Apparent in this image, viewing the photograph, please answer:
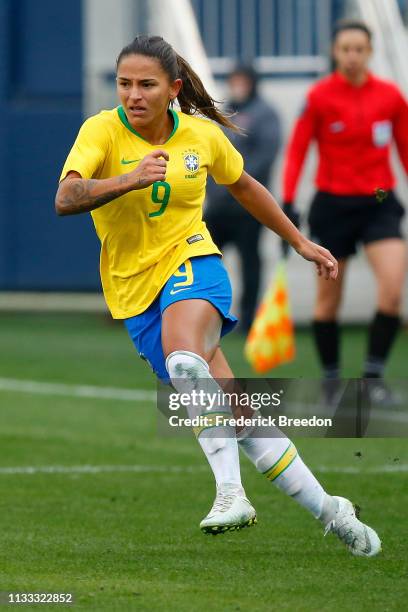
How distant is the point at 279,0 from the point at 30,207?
3731 millimetres

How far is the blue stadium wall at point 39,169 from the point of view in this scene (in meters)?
18.2

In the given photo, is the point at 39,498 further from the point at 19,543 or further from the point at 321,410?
the point at 321,410

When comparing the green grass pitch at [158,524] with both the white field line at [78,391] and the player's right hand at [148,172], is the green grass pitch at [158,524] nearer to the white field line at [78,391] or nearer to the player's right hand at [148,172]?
the white field line at [78,391]

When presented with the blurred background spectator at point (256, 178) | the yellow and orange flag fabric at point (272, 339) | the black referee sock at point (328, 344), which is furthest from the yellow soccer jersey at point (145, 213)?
the blurred background spectator at point (256, 178)

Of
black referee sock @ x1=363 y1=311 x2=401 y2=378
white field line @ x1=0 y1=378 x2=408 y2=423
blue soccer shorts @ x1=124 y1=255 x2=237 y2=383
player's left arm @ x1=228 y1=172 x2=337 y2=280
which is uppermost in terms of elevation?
player's left arm @ x1=228 y1=172 x2=337 y2=280

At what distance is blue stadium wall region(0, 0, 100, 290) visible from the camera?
59.7 feet

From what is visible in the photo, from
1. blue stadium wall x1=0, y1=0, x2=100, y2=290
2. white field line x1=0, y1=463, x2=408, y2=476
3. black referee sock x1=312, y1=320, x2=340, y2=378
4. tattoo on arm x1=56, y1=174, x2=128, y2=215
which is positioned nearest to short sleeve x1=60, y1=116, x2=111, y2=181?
tattoo on arm x1=56, y1=174, x2=128, y2=215

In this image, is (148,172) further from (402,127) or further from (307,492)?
(402,127)

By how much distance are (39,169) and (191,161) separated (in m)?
12.7

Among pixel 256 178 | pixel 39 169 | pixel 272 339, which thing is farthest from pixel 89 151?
pixel 39 169

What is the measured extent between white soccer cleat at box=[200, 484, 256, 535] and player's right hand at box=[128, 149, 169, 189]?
1.03 metres

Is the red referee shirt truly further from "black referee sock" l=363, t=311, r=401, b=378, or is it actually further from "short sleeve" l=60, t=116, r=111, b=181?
"short sleeve" l=60, t=116, r=111, b=181

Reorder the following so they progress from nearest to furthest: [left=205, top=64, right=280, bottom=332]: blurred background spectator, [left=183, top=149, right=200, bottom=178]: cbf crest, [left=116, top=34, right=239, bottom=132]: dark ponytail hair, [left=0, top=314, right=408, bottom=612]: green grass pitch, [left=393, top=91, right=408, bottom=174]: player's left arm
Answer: [left=0, top=314, right=408, bottom=612]: green grass pitch < [left=116, top=34, right=239, bottom=132]: dark ponytail hair < [left=183, top=149, right=200, bottom=178]: cbf crest < [left=393, top=91, right=408, bottom=174]: player's left arm < [left=205, top=64, right=280, bottom=332]: blurred background spectator

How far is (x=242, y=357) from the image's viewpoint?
43.1ft
